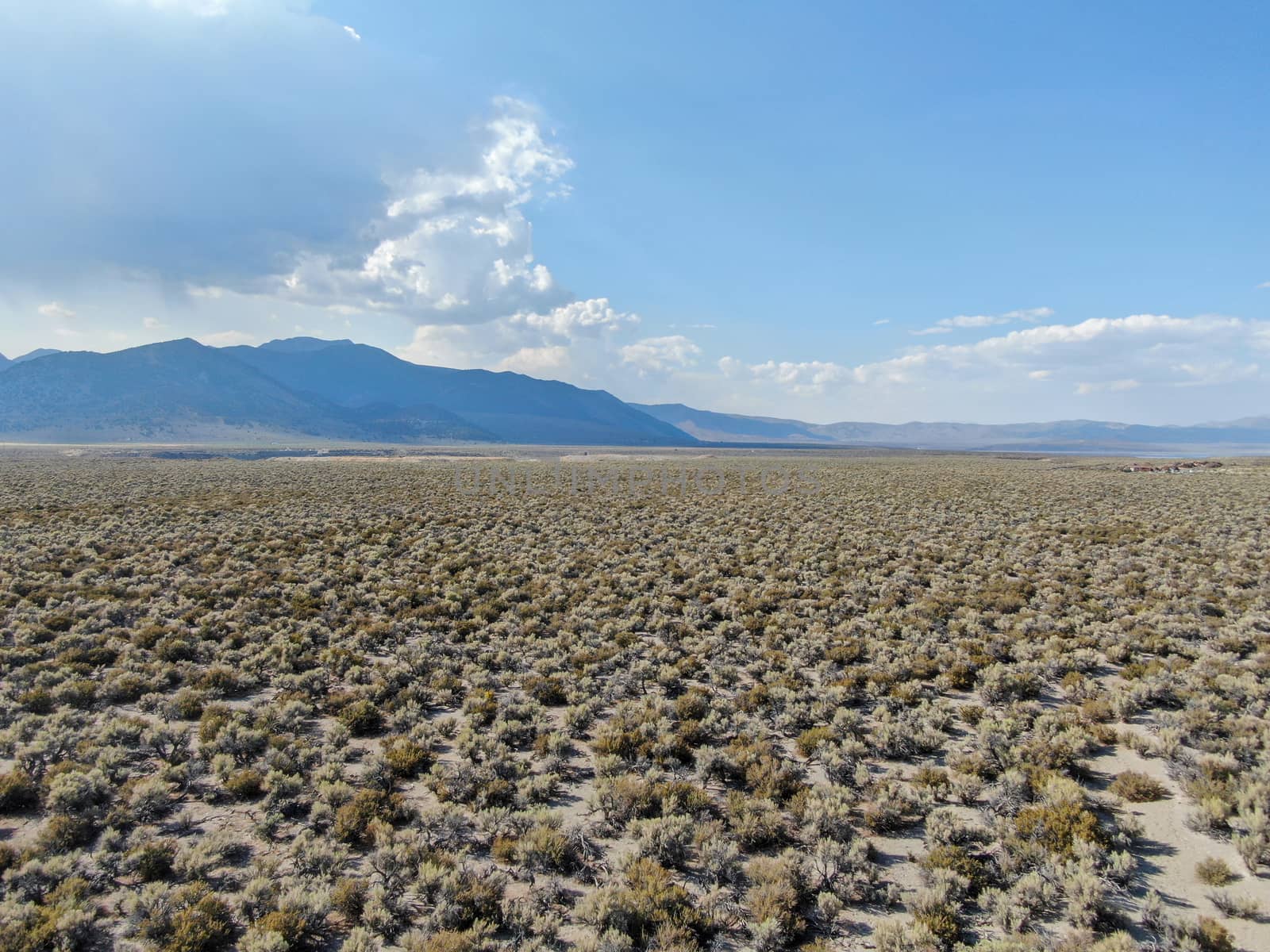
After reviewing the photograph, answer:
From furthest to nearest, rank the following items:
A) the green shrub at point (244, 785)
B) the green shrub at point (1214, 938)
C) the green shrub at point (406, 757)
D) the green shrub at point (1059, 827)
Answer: the green shrub at point (406, 757) → the green shrub at point (244, 785) → the green shrub at point (1059, 827) → the green shrub at point (1214, 938)

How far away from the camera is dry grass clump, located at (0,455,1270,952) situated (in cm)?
489

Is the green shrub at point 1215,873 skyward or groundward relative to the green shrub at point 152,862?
skyward

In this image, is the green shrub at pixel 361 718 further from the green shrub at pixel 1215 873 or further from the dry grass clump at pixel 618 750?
the green shrub at pixel 1215 873

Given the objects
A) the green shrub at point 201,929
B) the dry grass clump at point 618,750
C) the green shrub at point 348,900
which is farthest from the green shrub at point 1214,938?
the green shrub at point 201,929

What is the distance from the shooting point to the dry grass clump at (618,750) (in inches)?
192

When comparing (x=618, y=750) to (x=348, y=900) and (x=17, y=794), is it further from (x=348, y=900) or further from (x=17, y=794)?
(x=17, y=794)

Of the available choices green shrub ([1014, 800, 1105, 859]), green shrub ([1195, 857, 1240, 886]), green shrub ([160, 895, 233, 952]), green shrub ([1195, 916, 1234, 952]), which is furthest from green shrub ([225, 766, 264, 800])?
green shrub ([1195, 857, 1240, 886])

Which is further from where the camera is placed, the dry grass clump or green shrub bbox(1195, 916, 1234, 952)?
the dry grass clump

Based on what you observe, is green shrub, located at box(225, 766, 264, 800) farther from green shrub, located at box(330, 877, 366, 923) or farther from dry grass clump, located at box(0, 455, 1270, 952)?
green shrub, located at box(330, 877, 366, 923)

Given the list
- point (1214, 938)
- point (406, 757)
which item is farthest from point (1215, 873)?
point (406, 757)

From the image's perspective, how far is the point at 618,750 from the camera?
758 cm

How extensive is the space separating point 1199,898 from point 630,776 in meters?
5.24

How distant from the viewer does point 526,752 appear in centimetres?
768

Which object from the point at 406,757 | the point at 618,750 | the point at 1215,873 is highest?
the point at 1215,873
